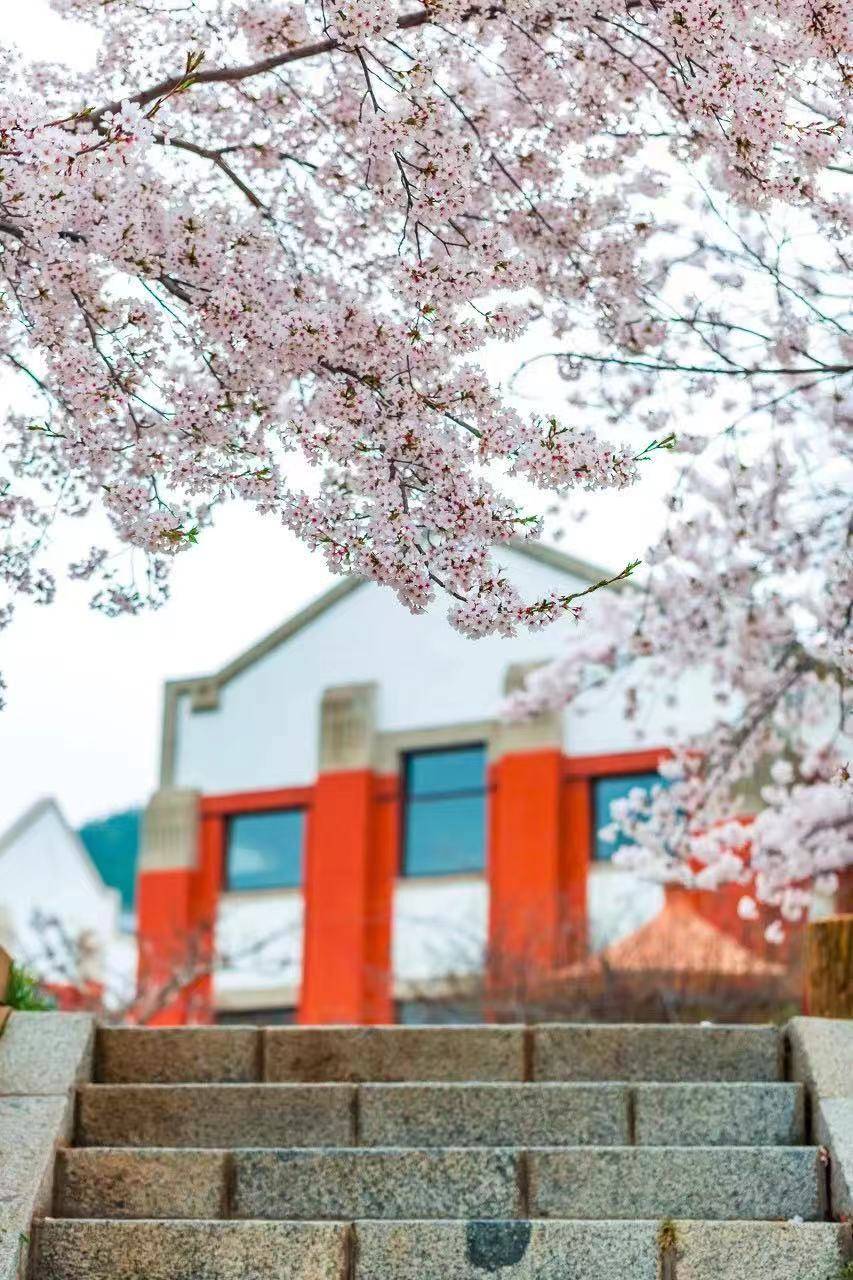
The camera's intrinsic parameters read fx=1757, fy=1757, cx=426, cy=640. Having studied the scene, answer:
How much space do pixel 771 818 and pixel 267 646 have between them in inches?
550

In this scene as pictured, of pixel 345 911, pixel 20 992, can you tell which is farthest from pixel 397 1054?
pixel 345 911

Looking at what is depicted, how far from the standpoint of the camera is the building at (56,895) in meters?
26.9

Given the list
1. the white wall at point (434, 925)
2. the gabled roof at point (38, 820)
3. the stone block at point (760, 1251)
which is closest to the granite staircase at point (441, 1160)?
the stone block at point (760, 1251)

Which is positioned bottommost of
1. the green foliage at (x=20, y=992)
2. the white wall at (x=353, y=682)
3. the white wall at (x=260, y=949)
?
the green foliage at (x=20, y=992)

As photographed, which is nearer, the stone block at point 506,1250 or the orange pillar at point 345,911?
the stone block at point 506,1250

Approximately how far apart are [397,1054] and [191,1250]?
1451 millimetres

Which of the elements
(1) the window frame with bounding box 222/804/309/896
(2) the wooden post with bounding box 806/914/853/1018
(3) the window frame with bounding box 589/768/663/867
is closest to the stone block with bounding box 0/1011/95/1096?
(2) the wooden post with bounding box 806/914/853/1018

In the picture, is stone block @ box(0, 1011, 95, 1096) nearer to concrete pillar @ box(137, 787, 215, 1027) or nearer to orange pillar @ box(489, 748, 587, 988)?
orange pillar @ box(489, 748, 587, 988)

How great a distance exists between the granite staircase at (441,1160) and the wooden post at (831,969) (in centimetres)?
62

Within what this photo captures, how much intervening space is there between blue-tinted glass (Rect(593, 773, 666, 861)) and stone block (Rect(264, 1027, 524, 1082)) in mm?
16363

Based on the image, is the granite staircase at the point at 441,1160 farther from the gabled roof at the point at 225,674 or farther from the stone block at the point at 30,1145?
the gabled roof at the point at 225,674

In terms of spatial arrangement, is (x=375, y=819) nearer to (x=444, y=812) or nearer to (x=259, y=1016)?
(x=444, y=812)

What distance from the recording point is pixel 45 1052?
6.31m

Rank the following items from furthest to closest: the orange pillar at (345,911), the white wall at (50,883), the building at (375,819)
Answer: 1. the white wall at (50,883)
2. the orange pillar at (345,911)
3. the building at (375,819)
